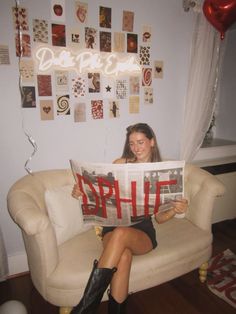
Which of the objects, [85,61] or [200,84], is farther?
[200,84]

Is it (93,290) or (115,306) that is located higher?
(93,290)

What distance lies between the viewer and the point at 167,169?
1.40 m

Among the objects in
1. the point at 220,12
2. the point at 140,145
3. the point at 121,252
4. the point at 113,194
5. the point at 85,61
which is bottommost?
the point at 121,252

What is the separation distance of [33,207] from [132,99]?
112 centimetres

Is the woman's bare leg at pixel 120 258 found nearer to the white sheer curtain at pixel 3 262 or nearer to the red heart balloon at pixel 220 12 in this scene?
the white sheer curtain at pixel 3 262

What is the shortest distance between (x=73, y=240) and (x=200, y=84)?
1551mm

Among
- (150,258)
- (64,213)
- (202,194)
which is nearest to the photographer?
(150,258)

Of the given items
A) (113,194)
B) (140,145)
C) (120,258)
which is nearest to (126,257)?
(120,258)

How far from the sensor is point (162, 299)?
163cm

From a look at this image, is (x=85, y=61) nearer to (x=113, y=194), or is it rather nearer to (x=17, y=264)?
(x=113, y=194)

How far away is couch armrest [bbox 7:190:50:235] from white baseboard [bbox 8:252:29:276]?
2.01ft

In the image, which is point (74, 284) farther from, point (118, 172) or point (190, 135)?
point (190, 135)

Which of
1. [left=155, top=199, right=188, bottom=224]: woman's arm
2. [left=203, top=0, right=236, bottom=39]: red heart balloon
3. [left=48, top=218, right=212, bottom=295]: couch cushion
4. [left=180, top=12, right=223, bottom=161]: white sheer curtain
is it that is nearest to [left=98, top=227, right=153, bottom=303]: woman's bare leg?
[left=48, top=218, right=212, bottom=295]: couch cushion

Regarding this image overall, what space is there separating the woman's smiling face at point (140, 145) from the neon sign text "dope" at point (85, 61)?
58cm
